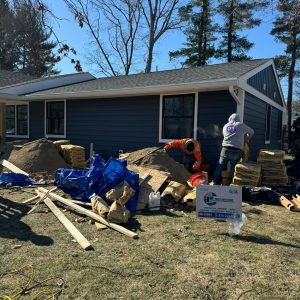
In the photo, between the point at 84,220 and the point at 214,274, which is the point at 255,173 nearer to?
the point at 84,220

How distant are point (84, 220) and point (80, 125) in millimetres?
7896

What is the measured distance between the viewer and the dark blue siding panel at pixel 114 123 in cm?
1100

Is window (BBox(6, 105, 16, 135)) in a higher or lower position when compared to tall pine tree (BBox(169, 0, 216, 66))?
lower

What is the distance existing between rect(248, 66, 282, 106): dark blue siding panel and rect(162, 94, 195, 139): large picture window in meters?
2.09

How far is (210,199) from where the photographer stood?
4.76m

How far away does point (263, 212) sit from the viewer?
625 cm

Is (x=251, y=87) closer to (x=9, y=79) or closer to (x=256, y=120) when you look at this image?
(x=256, y=120)

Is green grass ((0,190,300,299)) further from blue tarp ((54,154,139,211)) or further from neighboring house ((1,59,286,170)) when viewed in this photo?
neighboring house ((1,59,286,170))

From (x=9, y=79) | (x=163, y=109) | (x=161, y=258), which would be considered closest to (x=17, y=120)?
(x=9, y=79)

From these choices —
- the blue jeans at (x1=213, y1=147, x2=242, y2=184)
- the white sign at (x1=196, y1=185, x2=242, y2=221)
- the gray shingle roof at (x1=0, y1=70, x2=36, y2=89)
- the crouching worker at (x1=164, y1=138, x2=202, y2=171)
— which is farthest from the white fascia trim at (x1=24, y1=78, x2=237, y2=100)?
the white sign at (x1=196, y1=185, x2=242, y2=221)

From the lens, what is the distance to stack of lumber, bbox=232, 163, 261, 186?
8.22 metres

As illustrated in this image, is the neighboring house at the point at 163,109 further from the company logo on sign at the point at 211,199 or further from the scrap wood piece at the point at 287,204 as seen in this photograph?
the company logo on sign at the point at 211,199

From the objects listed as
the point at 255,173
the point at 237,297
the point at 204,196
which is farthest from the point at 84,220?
the point at 255,173

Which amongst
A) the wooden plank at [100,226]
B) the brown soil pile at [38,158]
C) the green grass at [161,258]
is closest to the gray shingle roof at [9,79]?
the brown soil pile at [38,158]
